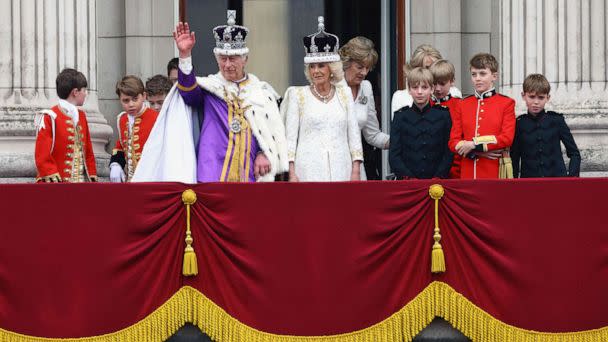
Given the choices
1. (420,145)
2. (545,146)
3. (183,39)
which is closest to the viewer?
(183,39)

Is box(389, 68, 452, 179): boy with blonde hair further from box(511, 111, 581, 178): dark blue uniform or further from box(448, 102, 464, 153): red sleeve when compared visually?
box(511, 111, 581, 178): dark blue uniform

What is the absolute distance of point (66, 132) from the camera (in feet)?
40.2

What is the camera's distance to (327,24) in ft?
51.7

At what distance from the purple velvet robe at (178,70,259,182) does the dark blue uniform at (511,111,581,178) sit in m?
1.98

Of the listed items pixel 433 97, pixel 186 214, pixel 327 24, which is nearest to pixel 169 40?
pixel 327 24

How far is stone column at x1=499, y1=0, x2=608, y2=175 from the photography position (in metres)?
13.7

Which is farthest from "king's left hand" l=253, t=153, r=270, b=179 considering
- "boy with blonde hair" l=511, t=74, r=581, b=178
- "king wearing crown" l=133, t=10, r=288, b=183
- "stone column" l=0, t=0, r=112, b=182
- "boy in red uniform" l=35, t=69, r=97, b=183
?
"stone column" l=0, t=0, r=112, b=182

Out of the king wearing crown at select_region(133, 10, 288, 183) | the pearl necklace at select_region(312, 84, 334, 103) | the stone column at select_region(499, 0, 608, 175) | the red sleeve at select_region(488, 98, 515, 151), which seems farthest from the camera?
the stone column at select_region(499, 0, 608, 175)

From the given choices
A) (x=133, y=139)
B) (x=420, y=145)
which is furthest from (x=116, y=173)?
(x=420, y=145)

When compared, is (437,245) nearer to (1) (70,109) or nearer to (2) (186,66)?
(2) (186,66)

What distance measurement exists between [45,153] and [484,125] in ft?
10.4

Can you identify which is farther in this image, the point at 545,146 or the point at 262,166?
the point at 545,146

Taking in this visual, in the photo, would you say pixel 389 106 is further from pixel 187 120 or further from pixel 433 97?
pixel 187 120

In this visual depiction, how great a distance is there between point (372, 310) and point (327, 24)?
568 centimetres
